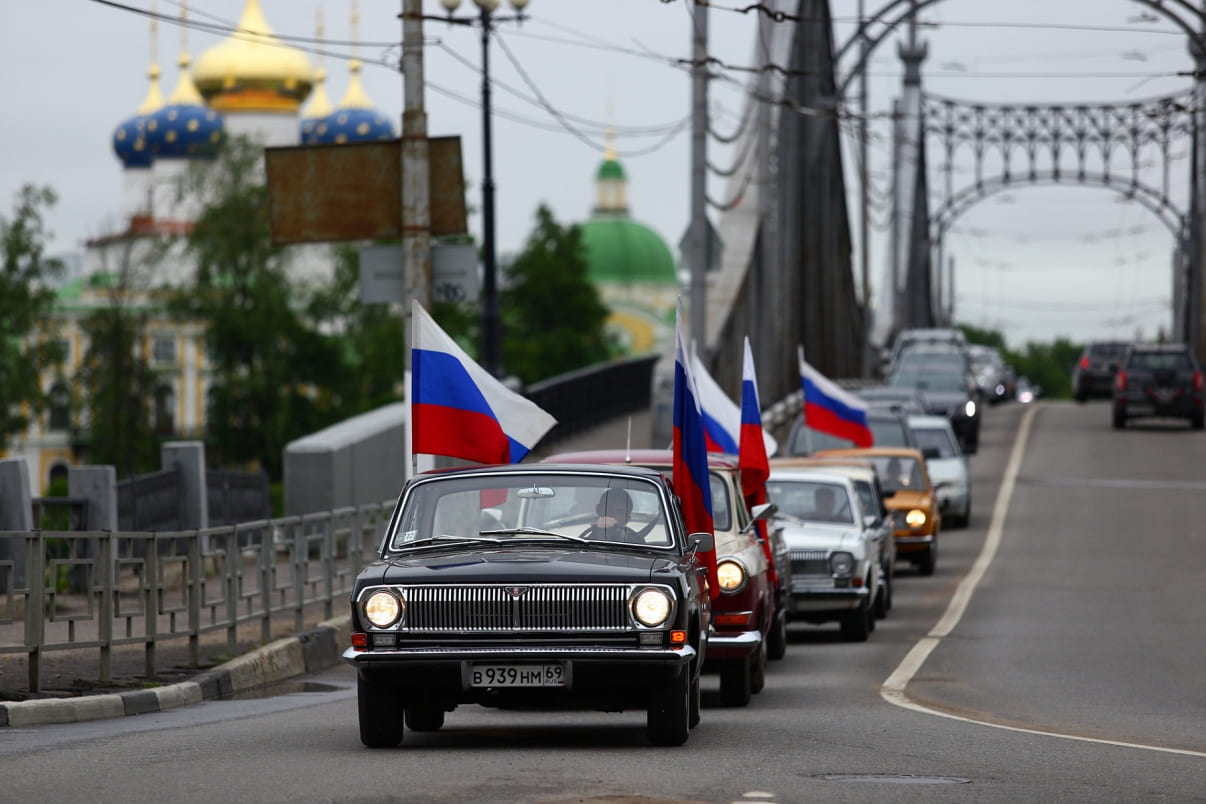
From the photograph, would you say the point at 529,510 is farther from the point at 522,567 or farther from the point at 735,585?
the point at 735,585

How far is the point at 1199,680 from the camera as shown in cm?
1530

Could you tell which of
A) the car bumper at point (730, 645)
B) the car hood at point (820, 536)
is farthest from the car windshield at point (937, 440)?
the car bumper at point (730, 645)

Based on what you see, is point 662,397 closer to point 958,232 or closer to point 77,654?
point 77,654

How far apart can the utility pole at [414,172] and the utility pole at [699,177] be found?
30.9 feet

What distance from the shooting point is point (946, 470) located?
104 ft

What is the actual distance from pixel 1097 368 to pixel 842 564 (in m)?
55.6

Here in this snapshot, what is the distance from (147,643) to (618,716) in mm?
3611

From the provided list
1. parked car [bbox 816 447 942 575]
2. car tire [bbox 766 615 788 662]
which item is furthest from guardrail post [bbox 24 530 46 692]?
parked car [bbox 816 447 942 575]

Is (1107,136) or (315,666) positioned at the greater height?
(1107,136)

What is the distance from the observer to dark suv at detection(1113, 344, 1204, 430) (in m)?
52.8

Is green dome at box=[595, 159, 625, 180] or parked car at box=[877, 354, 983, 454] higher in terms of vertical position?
green dome at box=[595, 159, 625, 180]

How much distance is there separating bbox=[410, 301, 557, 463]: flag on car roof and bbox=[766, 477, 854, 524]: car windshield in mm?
5770

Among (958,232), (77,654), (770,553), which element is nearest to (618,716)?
(770,553)

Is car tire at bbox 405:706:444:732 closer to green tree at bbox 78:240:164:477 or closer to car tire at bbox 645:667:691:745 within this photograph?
car tire at bbox 645:667:691:745
